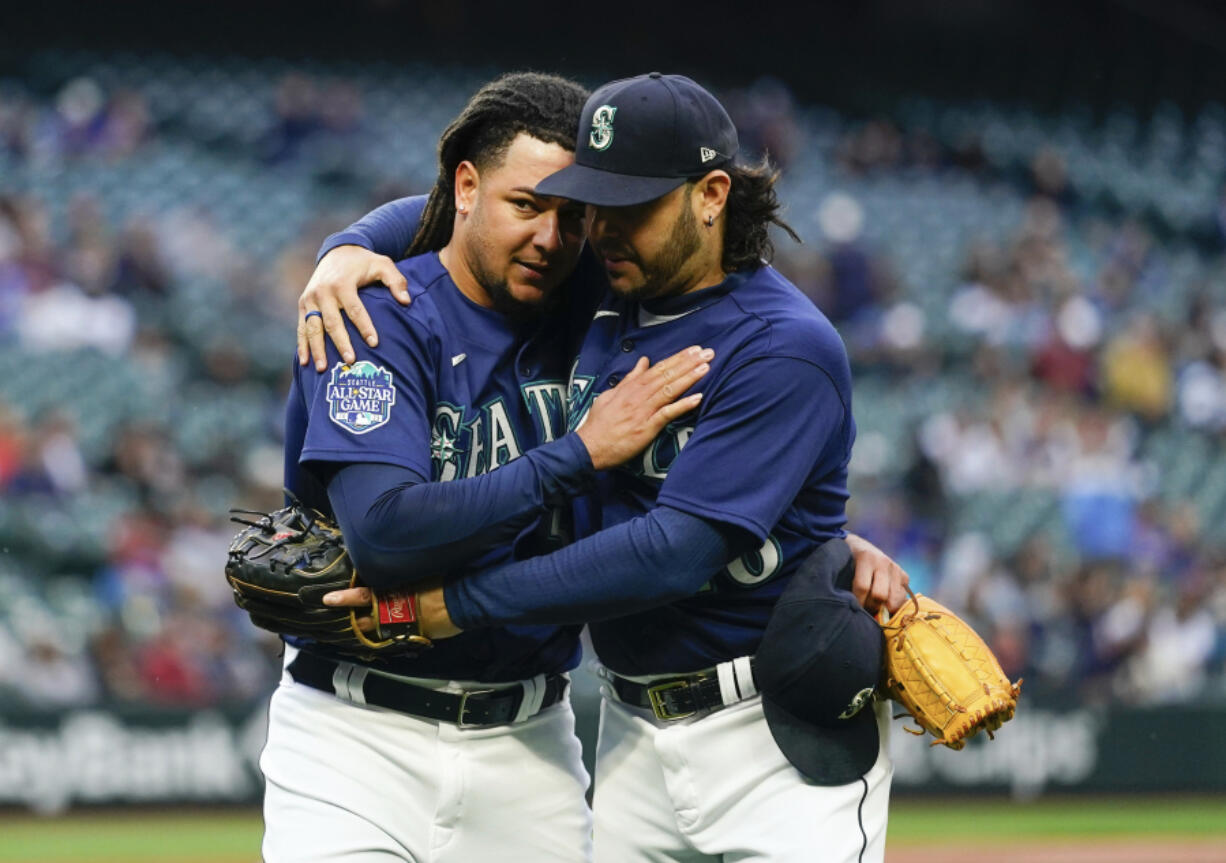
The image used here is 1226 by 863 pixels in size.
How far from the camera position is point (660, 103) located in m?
3.12

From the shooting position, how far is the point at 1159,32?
15.7 m

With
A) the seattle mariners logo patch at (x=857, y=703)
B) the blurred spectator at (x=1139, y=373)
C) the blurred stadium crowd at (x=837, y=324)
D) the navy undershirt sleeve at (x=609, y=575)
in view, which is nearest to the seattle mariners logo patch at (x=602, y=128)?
the navy undershirt sleeve at (x=609, y=575)

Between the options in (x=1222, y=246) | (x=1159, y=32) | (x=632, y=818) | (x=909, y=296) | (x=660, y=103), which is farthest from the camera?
(x=1159, y=32)

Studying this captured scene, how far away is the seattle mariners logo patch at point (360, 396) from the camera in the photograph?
10.1 feet

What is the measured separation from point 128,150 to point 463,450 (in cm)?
985

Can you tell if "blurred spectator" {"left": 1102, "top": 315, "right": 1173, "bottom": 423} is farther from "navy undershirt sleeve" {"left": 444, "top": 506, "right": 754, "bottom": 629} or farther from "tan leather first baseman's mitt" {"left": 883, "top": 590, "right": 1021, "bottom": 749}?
"navy undershirt sleeve" {"left": 444, "top": 506, "right": 754, "bottom": 629}

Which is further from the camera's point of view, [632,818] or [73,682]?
[73,682]

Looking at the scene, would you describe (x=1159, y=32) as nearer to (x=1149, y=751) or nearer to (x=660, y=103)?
(x=1149, y=751)

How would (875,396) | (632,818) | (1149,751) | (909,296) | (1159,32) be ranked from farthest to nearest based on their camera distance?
(1159,32)
(909,296)
(875,396)
(1149,751)
(632,818)

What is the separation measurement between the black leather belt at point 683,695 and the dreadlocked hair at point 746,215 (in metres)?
0.89

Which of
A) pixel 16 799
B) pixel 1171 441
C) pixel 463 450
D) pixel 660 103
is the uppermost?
pixel 660 103

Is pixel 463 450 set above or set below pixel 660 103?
below

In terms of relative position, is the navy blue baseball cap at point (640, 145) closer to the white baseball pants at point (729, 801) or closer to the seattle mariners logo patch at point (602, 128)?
the seattle mariners logo patch at point (602, 128)

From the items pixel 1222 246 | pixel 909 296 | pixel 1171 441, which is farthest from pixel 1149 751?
pixel 1222 246
